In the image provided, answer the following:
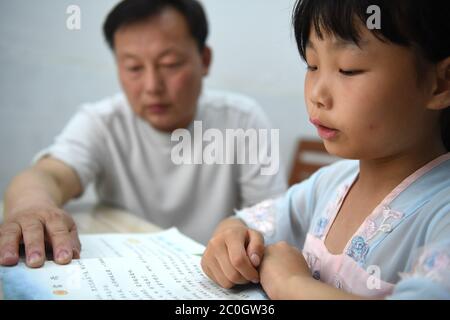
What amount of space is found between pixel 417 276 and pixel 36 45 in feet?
5.25

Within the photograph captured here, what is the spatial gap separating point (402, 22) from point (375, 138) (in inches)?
4.5

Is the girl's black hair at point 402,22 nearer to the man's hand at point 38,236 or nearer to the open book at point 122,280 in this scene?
the open book at point 122,280

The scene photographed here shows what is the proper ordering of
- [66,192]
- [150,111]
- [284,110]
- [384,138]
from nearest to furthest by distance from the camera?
[384,138], [66,192], [150,111], [284,110]

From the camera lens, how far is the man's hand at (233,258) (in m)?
0.49

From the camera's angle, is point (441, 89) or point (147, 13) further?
point (147, 13)

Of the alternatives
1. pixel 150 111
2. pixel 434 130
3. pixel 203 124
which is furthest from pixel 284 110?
pixel 434 130

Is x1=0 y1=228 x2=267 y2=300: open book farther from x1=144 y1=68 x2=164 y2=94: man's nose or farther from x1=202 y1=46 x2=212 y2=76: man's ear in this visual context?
x1=202 y1=46 x2=212 y2=76: man's ear

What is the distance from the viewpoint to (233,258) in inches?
19.4

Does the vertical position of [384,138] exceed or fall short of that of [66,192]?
it exceeds it

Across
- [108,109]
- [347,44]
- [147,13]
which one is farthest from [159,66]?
[347,44]

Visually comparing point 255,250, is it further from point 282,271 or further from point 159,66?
point 159,66

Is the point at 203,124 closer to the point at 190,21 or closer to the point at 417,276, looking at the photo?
the point at 190,21

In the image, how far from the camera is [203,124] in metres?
1.31
